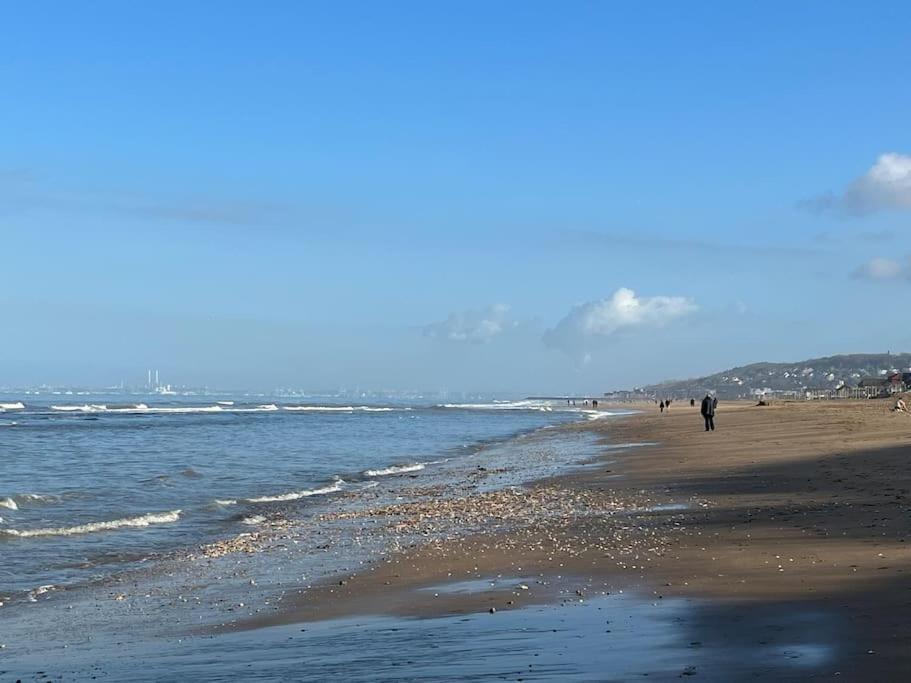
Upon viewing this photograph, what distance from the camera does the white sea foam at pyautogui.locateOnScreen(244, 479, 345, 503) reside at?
24312 millimetres

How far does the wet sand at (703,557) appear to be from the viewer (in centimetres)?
786

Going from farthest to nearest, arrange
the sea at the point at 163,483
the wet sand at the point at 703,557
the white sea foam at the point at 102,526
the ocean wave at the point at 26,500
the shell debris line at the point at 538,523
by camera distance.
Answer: the ocean wave at the point at 26,500 < the white sea foam at the point at 102,526 < the sea at the point at 163,483 < the shell debris line at the point at 538,523 < the wet sand at the point at 703,557

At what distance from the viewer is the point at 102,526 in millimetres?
19359

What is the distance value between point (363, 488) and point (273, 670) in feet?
64.2

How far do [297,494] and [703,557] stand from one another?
15.7 m

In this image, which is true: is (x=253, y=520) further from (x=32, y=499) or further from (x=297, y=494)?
(x=32, y=499)

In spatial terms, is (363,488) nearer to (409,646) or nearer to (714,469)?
(714,469)

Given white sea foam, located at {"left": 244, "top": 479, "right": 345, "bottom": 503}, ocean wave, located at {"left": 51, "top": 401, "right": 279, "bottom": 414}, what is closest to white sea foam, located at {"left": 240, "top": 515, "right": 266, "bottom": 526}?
white sea foam, located at {"left": 244, "top": 479, "right": 345, "bottom": 503}

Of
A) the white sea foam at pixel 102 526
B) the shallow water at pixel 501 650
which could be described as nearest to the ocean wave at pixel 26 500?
the white sea foam at pixel 102 526

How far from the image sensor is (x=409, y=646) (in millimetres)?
8266

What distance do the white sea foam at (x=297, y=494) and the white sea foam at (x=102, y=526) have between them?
10.1ft

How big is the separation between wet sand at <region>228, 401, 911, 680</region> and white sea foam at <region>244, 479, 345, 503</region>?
461 centimetres

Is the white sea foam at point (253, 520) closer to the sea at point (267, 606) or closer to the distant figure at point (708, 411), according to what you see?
the sea at point (267, 606)

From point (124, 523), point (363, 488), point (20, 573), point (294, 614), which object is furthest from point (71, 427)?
point (294, 614)
